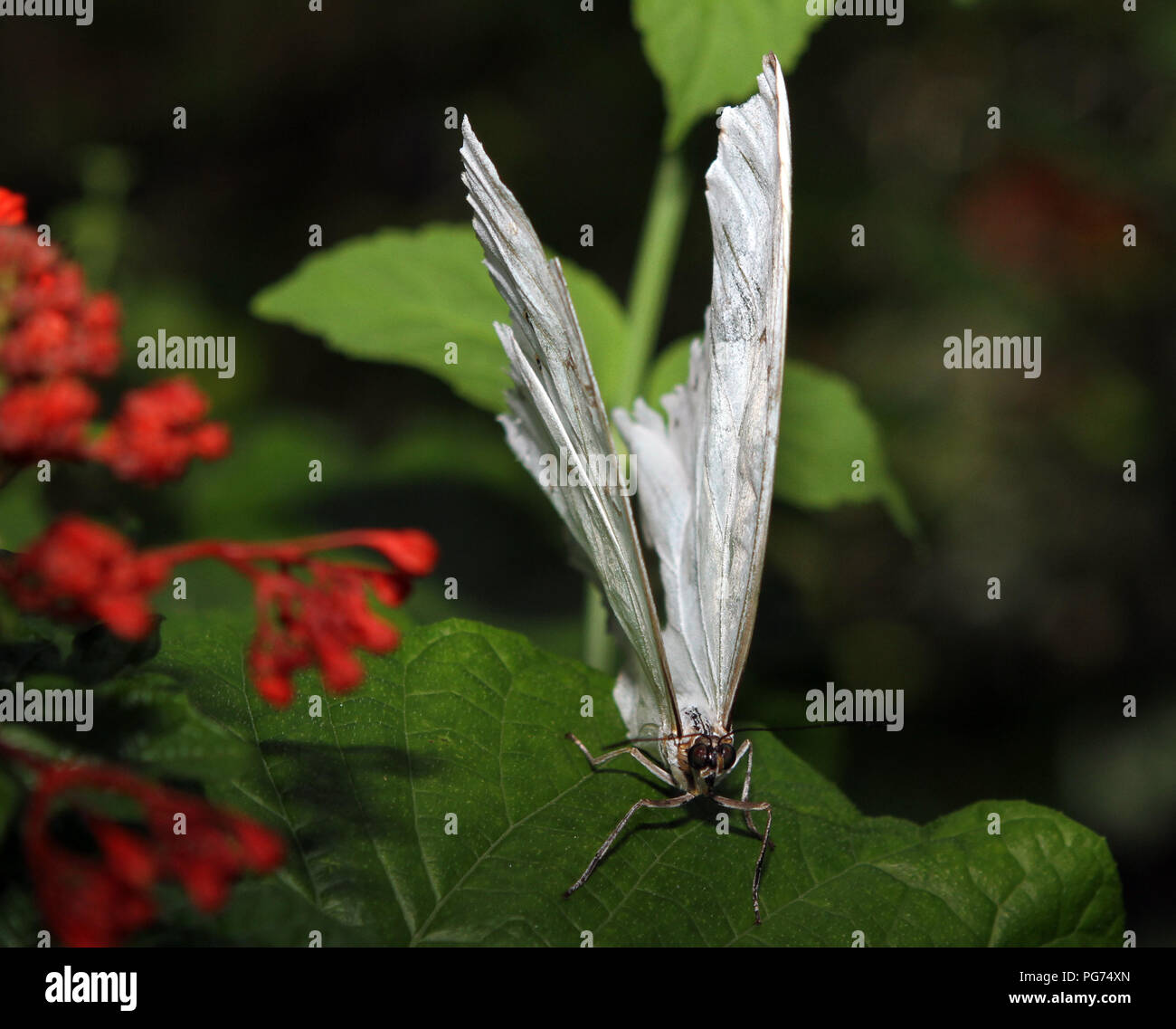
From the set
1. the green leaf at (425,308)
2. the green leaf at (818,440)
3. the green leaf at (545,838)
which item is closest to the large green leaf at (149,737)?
the green leaf at (545,838)

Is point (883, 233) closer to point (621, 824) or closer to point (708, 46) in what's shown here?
point (708, 46)

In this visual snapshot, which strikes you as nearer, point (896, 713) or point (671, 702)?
point (671, 702)

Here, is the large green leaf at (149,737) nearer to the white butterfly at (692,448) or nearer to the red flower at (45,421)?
the red flower at (45,421)

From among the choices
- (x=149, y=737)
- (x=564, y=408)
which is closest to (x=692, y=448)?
(x=564, y=408)

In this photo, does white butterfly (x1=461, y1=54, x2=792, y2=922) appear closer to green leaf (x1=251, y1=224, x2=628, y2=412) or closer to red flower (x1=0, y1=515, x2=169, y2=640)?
green leaf (x1=251, y1=224, x2=628, y2=412)
